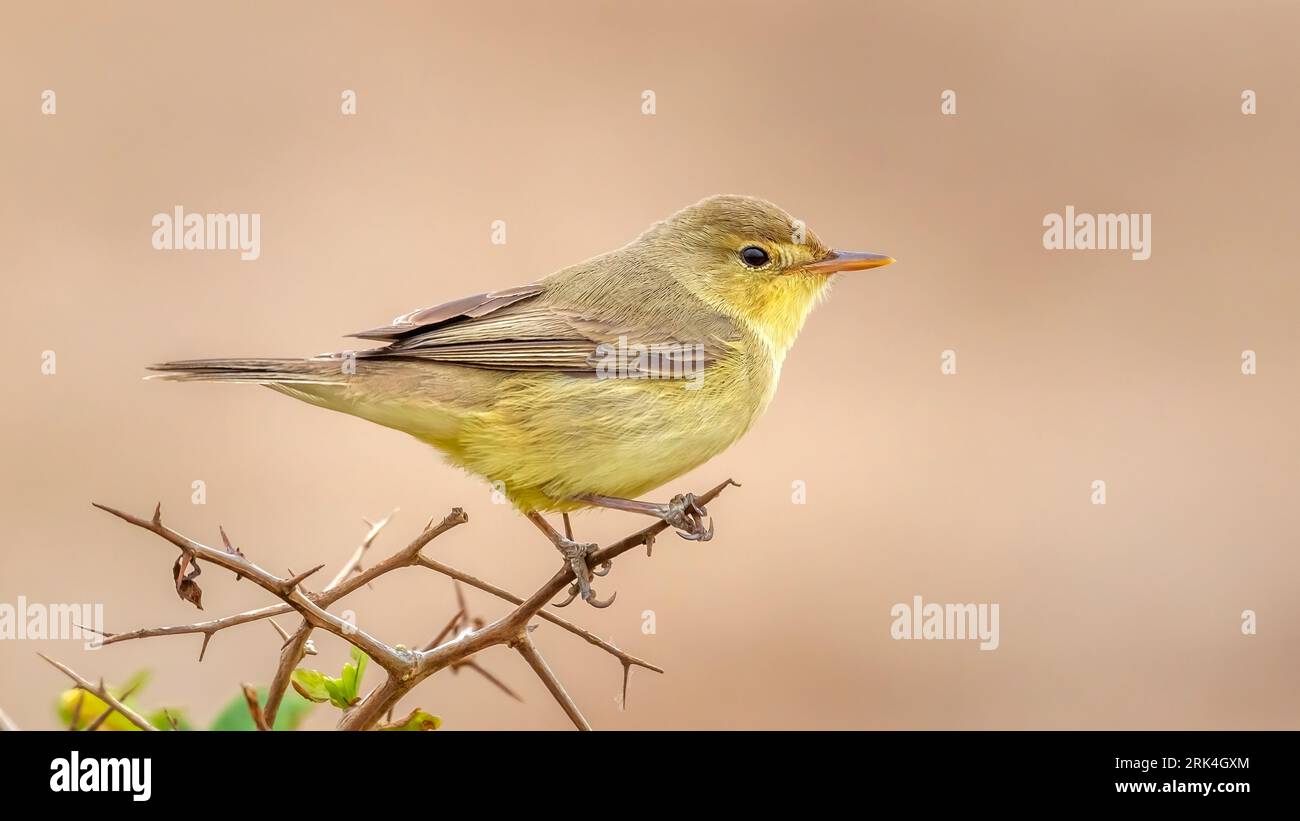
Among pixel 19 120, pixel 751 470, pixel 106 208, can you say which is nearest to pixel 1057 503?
pixel 751 470

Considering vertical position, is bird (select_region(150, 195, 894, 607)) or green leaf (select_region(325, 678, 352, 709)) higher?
bird (select_region(150, 195, 894, 607))

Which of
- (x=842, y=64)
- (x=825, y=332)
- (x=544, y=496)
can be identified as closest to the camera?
(x=544, y=496)

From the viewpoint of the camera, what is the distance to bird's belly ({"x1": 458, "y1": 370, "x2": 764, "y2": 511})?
4.38 metres

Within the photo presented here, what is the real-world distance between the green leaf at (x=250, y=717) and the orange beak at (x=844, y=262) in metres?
2.76

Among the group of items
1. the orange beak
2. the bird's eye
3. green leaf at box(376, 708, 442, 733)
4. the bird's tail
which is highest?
the bird's eye

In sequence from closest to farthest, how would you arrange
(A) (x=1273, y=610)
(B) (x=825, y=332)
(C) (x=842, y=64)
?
(A) (x=1273, y=610)
(B) (x=825, y=332)
(C) (x=842, y=64)

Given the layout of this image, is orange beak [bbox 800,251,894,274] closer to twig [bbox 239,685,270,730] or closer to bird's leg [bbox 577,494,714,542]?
bird's leg [bbox 577,494,714,542]

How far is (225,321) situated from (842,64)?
675 cm

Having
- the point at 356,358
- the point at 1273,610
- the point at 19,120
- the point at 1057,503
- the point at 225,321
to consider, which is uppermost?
the point at 19,120

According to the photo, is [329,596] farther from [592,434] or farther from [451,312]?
[451,312]

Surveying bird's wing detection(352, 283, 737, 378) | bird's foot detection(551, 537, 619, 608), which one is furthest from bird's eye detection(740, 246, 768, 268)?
bird's foot detection(551, 537, 619, 608)

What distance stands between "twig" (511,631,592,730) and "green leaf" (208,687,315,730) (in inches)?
19.0

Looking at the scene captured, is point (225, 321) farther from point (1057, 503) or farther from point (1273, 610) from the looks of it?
point (1273, 610)

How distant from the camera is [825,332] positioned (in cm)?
1130
